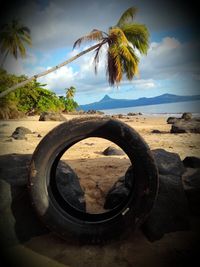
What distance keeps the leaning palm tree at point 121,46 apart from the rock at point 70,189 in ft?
28.1

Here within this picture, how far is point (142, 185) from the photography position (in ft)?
9.00

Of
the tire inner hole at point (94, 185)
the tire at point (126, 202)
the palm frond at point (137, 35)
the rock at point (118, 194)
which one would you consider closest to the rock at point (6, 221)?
the tire at point (126, 202)

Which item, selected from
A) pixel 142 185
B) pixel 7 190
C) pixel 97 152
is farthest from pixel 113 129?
pixel 97 152

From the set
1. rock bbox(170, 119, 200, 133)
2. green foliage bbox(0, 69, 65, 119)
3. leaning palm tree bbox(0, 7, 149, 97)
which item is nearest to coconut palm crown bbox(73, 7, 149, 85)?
leaning palm tree bbox(0, 7, 149, 97)

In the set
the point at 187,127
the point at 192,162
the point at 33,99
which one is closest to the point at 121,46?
the point at 187,127

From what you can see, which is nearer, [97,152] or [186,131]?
[97,152]

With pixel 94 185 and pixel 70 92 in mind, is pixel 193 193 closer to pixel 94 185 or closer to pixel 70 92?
pixel 94 185

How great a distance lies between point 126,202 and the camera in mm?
2953

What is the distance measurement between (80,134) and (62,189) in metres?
1.00

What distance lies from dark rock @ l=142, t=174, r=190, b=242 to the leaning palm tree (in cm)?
933

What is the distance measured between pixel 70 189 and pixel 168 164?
141 cm

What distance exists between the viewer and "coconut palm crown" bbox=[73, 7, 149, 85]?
43.0ft

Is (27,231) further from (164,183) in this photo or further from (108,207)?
(164,183)

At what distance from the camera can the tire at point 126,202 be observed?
2746mm
